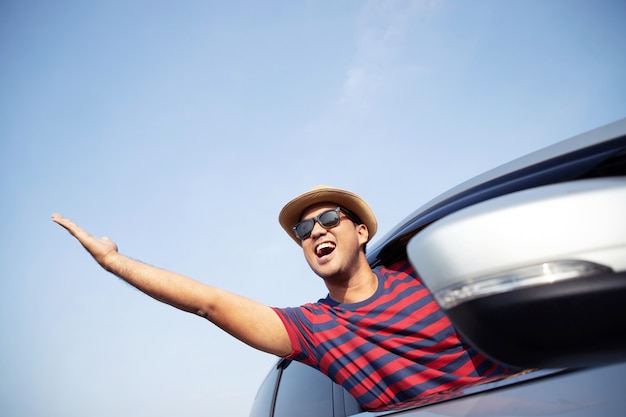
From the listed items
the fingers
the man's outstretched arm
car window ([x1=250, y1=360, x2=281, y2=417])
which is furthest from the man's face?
the fingers

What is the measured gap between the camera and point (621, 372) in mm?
710

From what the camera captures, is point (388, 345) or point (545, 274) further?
point (388, 345)

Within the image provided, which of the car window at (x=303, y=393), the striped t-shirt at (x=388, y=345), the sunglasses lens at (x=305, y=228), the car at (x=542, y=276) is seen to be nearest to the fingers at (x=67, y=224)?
the striped t-shirt at (x=388, y=345)

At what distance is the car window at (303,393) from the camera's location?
1795 mm

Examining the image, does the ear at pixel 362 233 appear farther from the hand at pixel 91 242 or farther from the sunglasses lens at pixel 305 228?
the hand at pixel 91 242

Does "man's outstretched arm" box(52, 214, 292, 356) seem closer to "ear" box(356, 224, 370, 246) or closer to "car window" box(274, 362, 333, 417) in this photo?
"car window" box(274, 362, 333, 417)

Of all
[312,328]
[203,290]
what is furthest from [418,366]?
[203,290]

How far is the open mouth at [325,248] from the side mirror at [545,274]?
179 cm

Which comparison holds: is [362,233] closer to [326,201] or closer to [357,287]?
[326,201]

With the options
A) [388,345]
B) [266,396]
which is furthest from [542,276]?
[266,396]

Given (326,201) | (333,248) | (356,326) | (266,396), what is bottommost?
(266,396)

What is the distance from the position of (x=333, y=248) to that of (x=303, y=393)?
0.74 meters

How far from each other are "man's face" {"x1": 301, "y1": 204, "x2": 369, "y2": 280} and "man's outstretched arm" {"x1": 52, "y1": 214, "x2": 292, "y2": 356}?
439 mm

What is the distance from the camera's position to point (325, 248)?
2410 mm
